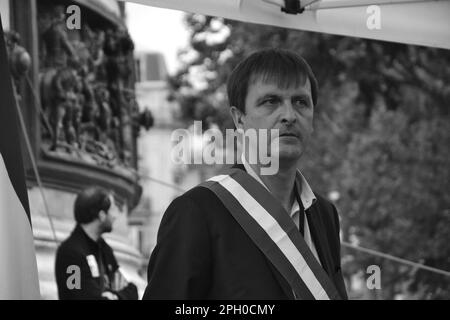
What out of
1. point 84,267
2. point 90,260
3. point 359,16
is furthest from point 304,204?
point 90,260

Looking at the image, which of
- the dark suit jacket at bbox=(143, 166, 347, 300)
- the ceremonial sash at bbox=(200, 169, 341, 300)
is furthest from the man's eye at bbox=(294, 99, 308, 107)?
the dark suit jacket at bbox=(143, 166, 347, 300)

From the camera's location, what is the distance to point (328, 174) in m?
26.4

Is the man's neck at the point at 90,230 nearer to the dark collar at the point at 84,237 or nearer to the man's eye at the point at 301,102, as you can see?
the dark collar at the point at 84,237

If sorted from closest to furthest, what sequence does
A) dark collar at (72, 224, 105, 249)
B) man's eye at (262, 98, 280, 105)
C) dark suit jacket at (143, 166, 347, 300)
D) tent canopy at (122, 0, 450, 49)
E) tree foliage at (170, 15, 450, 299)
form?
dark suit jacket at (143, 166, 347, 300) → man's eye at (262, 98, 280, 105) → tent canopy at (122, 0, 450, 49) → dark collar at (72, 224, 105, 249) → tree foliage at (170, 15, 450, 299)

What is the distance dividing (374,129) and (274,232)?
68.6 ft

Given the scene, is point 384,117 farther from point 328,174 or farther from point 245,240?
point 245,240

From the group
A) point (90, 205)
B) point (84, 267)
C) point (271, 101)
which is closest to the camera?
point (271, 101)

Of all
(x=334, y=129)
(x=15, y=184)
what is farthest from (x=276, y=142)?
(x=334, y=129)

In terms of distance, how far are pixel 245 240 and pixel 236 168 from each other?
11.2 inches

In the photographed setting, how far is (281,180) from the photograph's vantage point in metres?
3.20

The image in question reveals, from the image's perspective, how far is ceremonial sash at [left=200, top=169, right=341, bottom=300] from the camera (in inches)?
119

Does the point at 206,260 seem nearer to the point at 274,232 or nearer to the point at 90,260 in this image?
the point at 274,232

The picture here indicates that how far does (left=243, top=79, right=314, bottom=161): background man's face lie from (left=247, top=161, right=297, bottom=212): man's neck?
0.16ft

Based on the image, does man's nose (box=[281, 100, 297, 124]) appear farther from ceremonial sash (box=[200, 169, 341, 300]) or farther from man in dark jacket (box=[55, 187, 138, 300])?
man in dark jacket (box=[55, 187, 138, 300])
